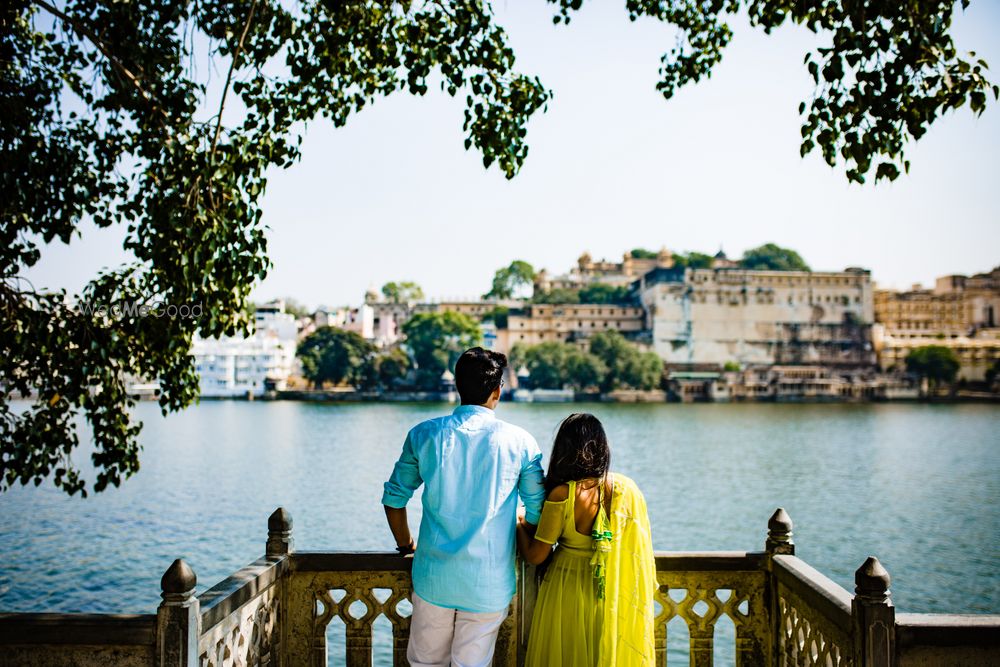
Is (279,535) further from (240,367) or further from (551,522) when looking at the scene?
(240,367)

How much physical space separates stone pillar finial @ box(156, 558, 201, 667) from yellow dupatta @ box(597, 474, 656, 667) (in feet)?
3.87

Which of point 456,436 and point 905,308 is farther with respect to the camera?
point 905,308

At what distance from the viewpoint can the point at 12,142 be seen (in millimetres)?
4172

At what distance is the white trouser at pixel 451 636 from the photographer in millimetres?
2564

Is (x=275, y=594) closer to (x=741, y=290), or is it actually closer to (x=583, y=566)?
(x=583, y=566)

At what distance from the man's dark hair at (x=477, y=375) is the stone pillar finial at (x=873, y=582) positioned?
1168 mm

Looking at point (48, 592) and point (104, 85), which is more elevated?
point (104, 85)

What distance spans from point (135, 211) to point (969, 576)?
43.3 feet

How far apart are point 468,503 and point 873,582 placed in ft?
3.82

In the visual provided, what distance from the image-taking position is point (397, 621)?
3184 mm

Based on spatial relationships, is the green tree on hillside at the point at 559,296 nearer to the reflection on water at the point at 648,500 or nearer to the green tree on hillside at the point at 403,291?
the green tree on hillside at the point at 403,291

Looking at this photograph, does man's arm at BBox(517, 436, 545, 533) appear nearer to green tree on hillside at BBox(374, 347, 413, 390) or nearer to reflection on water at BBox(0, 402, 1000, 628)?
reflection on water at BBox(0, 402, 1000, 628)

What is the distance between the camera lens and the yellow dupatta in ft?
8.43

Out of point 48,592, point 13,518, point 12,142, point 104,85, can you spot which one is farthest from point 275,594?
point 13,518
